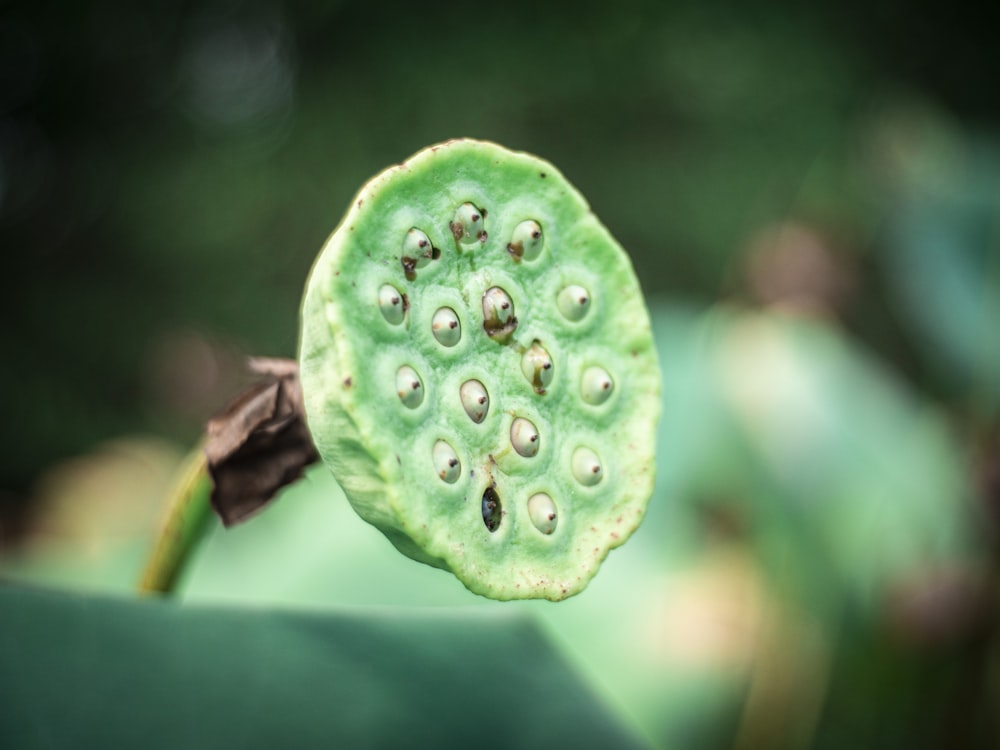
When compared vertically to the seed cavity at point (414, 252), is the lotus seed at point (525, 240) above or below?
above

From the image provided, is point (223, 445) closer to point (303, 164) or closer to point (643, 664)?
point (643, 664)

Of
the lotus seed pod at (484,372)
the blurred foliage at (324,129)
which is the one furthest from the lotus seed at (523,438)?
the blurred foliage at (324,129)

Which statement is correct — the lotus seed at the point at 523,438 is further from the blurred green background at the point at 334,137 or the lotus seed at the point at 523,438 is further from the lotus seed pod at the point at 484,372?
the blurred green background at the point at 334,137

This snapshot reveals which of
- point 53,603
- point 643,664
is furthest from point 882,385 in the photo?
point 53,603

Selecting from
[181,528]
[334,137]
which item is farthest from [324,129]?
[181,528]

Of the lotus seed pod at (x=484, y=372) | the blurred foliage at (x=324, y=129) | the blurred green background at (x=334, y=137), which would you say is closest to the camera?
the lotus seed pod at (x=484, y=372)

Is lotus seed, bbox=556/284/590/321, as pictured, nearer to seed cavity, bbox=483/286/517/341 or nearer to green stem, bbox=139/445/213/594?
seed cavity, bbox=483/286/517/341
